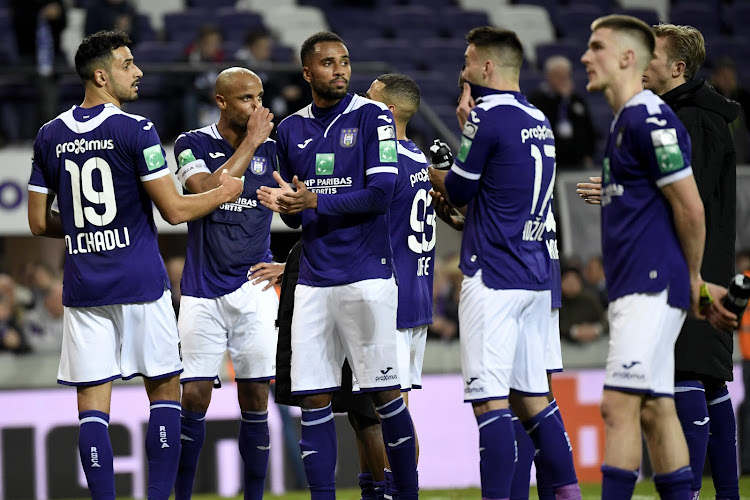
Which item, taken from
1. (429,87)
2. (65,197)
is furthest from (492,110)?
(429,87)

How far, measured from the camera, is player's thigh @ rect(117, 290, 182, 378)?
231 inches

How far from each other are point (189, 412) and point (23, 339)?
4.61 m

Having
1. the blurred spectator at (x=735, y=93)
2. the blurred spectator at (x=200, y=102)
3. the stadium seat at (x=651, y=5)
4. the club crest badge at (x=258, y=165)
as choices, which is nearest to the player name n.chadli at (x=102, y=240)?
the club crest badge at (x=258, y=165)

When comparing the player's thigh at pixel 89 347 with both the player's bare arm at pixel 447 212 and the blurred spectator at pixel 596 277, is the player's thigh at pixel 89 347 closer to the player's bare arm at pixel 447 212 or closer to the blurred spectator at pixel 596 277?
the player's bare arm at pixel 447 212

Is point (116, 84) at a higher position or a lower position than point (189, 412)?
higher

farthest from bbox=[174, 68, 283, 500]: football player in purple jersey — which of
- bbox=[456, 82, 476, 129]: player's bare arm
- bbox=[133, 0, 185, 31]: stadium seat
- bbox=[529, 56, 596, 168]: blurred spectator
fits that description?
bbox=[133, 0, 185, 31]: stadium seat

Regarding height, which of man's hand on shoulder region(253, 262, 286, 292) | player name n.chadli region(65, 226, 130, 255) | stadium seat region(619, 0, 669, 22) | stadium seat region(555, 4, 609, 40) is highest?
stadium seat region(619, 0, 669, 22)

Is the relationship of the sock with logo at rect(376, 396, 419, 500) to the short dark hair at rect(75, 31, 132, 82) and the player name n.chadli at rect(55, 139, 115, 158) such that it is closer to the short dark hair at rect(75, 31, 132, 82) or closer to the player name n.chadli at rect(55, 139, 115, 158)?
the player name n.chadli at rect(55, 139, 115, 158)

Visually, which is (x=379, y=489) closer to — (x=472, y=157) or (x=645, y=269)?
(x=472, y=157)

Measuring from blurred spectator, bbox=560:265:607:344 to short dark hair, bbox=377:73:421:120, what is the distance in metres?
4.33

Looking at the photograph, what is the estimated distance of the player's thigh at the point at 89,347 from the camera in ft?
19.0

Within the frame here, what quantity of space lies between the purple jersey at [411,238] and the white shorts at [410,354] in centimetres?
8

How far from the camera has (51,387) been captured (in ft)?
30.9

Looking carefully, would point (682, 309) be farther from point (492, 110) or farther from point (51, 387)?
point (51, 387)
